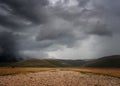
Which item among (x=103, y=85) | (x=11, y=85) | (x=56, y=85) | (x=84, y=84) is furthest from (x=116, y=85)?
(x=11, y=85)

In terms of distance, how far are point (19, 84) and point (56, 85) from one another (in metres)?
5.99

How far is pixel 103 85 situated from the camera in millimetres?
27031

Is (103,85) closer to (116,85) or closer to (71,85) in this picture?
(116,85)

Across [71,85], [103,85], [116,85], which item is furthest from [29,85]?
[116,85]

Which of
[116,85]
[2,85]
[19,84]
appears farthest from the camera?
[116,85]

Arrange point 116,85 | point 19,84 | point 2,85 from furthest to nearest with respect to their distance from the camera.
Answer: point 116,85 < point 19,84 < point 2,85

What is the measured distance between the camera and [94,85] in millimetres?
26969

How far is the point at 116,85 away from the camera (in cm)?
2762

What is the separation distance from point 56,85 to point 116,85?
415 inches

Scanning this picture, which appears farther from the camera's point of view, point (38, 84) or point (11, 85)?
point (38, 84)

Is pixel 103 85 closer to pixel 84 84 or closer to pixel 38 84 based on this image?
pixel 84 84

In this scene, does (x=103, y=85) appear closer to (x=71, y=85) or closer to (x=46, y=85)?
(x=71, y=85)

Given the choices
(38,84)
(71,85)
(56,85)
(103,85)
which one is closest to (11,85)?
(38,84)

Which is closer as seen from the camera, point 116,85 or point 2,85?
point 2,85
